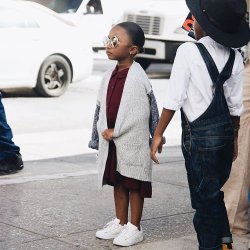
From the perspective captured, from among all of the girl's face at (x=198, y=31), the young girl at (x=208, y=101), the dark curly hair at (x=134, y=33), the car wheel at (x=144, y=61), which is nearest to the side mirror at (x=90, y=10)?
the car wheel at (x=144, y=61)

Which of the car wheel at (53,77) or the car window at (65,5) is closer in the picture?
the car wheel at (53,77)

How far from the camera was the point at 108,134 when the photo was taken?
Result: 5.42 m

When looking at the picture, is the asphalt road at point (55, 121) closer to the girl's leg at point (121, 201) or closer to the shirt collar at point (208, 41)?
the girl's leg at point (121, 201)

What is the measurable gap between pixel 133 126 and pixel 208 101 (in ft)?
2.56

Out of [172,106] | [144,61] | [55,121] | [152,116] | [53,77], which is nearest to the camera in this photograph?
[172,106]

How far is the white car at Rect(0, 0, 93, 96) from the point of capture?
44.9 feet

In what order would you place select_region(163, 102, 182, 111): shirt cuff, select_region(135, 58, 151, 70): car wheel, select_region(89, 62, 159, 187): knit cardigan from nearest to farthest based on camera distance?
select_region(163, 102, 182, 111): shirt cuff → select_region(89, 62, 159, 187): knit cardigan → select_region(135, 58, 151, 70): car wheel

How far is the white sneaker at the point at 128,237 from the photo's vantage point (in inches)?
215

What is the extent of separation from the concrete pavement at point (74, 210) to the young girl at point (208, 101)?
745mm

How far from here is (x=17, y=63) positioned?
13.7 metres

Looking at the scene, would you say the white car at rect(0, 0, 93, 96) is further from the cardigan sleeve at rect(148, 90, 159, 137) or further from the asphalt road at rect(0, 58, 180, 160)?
the cardigan sleeve at rect(148, 90, 159, 137)

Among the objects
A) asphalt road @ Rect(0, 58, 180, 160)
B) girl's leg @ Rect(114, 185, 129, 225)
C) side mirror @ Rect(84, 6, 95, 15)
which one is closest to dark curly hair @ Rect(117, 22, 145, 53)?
girl's leg @ Rect(114, 185, 129, 225)

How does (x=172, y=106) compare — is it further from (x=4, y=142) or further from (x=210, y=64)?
(x=4, y=142)

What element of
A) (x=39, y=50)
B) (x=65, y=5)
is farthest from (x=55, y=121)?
(x=65, y=5)
